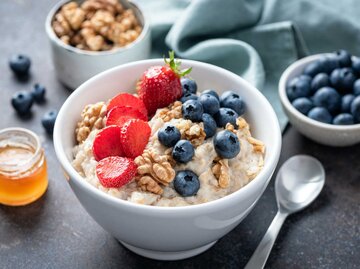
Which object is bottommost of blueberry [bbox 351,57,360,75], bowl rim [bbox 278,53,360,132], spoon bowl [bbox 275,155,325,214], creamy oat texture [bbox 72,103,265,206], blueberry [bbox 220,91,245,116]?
spoon bowl [bbox 275,155,325,214]

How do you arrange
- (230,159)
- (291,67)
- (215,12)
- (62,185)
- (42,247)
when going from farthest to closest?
1. (215,12)
2. (291,67)
3. (62,185)
4. (42,247)
5. (230,159)

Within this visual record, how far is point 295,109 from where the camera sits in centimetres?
186

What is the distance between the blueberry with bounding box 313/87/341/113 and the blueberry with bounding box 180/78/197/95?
0.49 m

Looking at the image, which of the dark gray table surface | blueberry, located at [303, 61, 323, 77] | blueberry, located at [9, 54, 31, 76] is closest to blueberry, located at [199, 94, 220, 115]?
the dark gray table surface

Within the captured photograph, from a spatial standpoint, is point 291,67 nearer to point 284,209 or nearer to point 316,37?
point 316,37

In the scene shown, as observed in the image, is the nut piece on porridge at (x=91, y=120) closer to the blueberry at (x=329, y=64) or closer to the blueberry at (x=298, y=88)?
the blueberry at (x=298, y=88)

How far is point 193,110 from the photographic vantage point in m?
1.44

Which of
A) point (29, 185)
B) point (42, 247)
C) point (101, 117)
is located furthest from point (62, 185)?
point (101, 117)

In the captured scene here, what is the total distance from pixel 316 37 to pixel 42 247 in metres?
1.22

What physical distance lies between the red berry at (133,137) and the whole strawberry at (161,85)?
121 mm

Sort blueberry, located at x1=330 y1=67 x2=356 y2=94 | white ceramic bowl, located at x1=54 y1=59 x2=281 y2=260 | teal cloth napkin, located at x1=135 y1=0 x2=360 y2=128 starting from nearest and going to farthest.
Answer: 1. white ceramic bowl, located at x1=54 y1=59 x2=281 y2=260
2. blueberry, located at x1=330 y1=67 x2=356 y2=94
3. teal cloth napkin, located at x1=135 y1=0 x2=360 y2=128

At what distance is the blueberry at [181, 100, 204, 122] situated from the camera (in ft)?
4.71

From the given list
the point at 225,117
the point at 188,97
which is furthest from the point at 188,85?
the point at 225,117

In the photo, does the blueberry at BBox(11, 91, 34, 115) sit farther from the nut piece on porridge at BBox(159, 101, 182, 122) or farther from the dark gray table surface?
the nut piece on porridge at BBox(159, 101, 182, 122)
